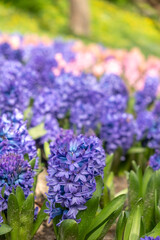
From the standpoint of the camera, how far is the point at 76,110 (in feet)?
12.6

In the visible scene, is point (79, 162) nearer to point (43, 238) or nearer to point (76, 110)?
point (43, 238)

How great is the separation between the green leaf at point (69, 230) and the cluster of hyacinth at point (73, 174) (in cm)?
6

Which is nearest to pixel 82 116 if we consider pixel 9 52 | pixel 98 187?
pixel 98 187

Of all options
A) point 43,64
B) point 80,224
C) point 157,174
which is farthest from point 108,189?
point 43,64

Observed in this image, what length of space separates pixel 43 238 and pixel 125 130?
146cm

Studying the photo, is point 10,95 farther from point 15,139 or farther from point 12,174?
point 12,174

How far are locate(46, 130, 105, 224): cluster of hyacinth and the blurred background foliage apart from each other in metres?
10.7

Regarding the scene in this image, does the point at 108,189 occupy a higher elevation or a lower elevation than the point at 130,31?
lower

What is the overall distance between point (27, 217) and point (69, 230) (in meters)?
0.28

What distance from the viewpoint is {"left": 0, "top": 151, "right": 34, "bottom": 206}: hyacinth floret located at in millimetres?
2131

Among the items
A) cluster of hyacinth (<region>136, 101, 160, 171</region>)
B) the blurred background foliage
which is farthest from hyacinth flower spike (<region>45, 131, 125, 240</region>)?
the blurred background foliage

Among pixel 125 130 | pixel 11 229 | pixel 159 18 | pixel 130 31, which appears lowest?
pixel 11 229

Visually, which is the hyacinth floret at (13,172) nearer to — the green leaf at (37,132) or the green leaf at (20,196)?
the green leaf at (20,196)

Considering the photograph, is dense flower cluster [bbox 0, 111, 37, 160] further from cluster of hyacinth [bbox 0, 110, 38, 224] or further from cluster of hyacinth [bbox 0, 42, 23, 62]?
cluster of hyacinth [bbox 0, 42, 23, 62]
